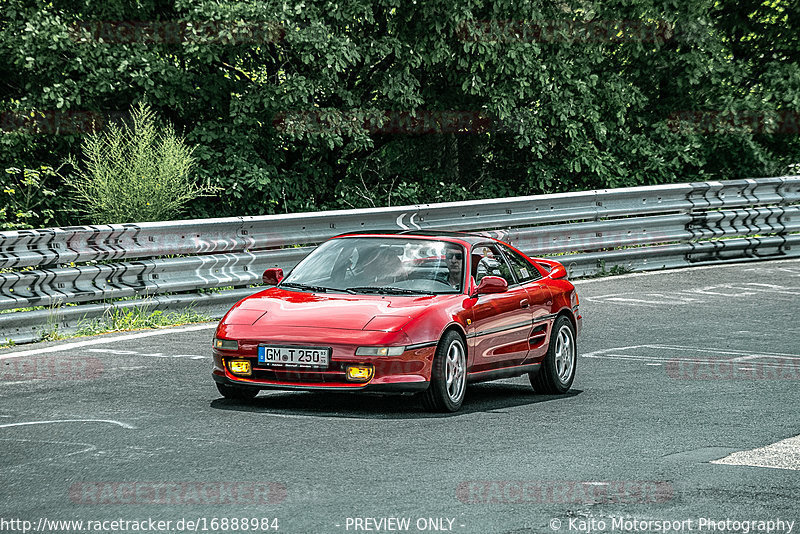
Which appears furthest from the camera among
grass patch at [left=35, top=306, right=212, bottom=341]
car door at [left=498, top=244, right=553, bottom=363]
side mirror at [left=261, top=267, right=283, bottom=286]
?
grass patch at [left=35, top=306, right=212, bottom=341]

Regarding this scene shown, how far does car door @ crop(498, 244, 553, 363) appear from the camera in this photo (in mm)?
10102

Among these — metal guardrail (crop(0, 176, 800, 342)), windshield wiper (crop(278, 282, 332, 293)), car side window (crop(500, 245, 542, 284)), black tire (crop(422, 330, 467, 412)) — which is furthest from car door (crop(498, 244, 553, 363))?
metal guardrail (crop(0, 176, 800, 342))

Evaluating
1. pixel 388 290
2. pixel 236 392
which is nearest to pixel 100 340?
pixel 236 392

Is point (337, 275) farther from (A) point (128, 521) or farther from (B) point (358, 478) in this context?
(A) point (128, 521)

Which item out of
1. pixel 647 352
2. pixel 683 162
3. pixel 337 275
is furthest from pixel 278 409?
pixel 683 162

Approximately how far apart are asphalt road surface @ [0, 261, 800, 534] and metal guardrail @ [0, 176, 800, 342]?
740 millimetres

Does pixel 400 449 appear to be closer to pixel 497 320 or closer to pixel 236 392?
pixel 236 392

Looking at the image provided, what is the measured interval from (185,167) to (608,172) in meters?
8.22

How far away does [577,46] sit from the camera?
2136cm

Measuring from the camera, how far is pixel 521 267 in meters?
10.6

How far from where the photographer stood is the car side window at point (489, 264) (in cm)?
993

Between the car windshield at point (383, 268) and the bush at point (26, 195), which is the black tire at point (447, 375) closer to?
the car windshield at point (383, 268)

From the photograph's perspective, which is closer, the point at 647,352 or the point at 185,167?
the point at 647,352

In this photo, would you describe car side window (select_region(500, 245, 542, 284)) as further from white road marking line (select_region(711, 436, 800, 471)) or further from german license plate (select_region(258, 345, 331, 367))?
white road marking line (select_region(711, 436, 800, 471))
